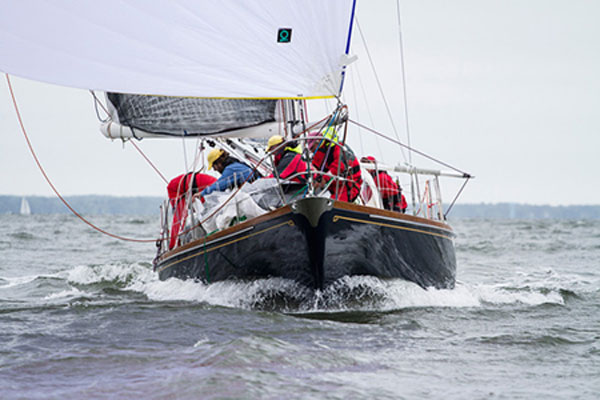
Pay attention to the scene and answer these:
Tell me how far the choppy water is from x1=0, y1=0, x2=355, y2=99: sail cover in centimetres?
184

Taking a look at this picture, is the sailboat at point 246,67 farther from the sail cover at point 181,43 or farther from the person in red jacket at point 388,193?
the person in red jacket at point 388,193

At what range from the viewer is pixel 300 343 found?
4492mm

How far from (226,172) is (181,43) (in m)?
1.76

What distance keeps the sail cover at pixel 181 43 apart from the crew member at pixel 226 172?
4.12 ft

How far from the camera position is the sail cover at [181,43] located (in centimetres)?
569

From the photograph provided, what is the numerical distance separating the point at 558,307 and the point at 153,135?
5.83m

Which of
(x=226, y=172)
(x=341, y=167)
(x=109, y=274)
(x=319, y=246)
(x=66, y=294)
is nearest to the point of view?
(x=319, y=246)

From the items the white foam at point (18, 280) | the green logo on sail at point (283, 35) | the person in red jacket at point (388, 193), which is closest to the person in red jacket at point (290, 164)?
the green logo on sail at point (283, 35)

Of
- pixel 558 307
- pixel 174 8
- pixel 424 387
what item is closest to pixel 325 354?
pixel 424 387

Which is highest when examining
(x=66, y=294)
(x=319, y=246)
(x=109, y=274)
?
(x=319, y=246)

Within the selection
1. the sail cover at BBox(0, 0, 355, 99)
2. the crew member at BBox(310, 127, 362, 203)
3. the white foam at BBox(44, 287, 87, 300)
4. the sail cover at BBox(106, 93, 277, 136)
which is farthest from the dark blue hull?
the sail cover at BBox(106, 93, 277, 136)

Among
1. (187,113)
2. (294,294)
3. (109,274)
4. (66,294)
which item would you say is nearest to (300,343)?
(294,294)

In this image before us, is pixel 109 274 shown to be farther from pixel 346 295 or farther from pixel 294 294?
pixel 346 295

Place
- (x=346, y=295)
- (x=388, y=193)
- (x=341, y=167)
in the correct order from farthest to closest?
(x=388, y=193)
(x=341, y=167)
(x=346, y=295)
